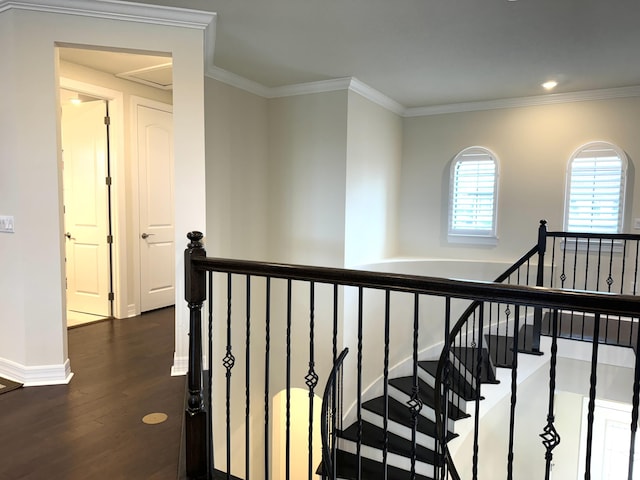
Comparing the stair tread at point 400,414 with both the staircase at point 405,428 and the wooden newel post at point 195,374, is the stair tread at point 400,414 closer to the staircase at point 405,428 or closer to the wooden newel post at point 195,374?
the staircase at point 405,428

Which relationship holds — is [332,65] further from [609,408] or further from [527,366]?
[609,408]

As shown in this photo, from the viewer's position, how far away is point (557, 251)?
17.3ft

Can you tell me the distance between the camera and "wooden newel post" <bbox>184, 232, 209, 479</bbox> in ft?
6.46

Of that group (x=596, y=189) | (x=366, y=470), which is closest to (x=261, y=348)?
(x=366, y=470)

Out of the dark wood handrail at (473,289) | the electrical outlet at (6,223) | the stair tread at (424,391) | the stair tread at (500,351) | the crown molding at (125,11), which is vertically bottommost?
the stair tread at (424,391)

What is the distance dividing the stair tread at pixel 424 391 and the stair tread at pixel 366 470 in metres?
0.76

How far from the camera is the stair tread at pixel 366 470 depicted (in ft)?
15.9

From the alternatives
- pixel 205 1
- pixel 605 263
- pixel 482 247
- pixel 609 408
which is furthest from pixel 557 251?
pixel 205 1

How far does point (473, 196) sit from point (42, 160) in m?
4.84

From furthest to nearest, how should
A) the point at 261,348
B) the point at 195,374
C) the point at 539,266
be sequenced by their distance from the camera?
1. the point at 261,348
2. the point at 539,266
3. the point at 195,374

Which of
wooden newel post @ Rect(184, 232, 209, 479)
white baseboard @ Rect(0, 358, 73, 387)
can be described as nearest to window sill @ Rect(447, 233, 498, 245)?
wooden newel post @ Rect(184, 232, 209, 479)

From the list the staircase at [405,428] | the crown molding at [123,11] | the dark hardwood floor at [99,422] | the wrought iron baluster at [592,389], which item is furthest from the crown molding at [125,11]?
the staircase at [405,428]

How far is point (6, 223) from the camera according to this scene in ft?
9.62

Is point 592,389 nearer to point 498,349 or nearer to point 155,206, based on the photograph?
point 498,349
